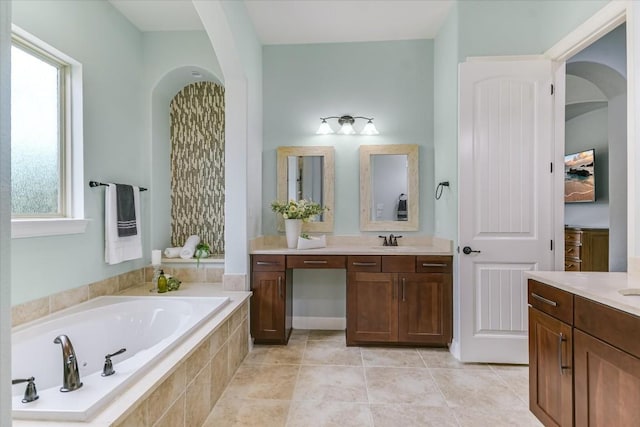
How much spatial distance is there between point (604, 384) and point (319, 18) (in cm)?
319

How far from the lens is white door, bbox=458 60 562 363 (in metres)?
2.59

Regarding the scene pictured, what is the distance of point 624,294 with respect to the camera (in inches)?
53.0

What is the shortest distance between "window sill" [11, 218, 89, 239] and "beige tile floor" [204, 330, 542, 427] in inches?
60.9

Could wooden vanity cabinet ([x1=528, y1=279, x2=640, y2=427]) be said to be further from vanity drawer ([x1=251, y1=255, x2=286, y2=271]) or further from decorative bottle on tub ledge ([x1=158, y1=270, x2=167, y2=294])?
decorative bottle on tub ledge ([x1=158, y1=270, x2=167, y2=294])

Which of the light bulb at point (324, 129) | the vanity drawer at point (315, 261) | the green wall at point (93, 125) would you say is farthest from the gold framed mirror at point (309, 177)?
the green wall at point (93, 125)

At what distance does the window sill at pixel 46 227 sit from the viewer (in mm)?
1934

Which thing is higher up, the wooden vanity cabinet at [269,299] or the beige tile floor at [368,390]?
the wooden vanity cabinet at [269,299]

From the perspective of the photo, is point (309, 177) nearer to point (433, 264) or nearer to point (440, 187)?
point (440, 187)

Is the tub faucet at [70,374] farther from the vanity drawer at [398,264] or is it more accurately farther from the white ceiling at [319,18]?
the white ceiling at [319,18]

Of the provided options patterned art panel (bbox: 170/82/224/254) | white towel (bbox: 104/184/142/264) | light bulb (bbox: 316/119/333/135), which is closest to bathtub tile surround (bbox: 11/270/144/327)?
white towel (bbox: 104/184/142/264)

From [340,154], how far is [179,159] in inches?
68.1

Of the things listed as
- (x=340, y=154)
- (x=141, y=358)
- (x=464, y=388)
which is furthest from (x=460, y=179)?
(x=141, y=358)

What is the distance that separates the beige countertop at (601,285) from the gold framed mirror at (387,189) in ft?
5.35

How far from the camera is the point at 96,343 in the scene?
2133 mm
